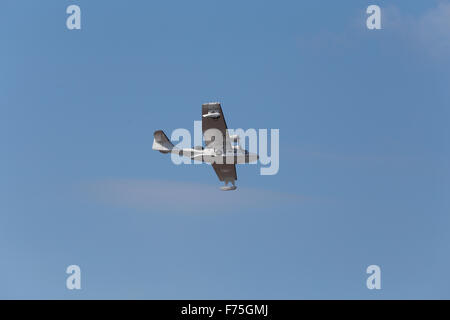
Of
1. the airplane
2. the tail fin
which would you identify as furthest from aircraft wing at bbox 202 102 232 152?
the tail fin

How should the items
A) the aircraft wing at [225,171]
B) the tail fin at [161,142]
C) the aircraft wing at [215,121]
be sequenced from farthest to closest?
the tail fin at [161,142], the aircraft wing at [225,171], the aircraft wing at [215,121]

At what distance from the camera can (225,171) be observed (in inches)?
3688

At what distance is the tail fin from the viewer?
93375mm

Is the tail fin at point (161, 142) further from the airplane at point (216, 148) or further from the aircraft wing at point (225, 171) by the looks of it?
the aircraft wing at point (225, 171)

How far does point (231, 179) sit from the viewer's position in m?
95.0

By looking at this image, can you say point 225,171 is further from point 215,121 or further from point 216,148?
point 215,121

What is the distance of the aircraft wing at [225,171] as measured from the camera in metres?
92.2

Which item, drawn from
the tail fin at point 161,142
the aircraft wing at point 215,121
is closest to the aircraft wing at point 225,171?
the aircraft wing at point 215,121

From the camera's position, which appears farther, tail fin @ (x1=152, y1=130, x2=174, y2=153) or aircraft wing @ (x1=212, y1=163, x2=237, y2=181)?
tail fin @ (x1=152, y1=130, x2=174, y2=153)

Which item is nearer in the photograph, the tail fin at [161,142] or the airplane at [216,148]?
the airplane at [216,148]

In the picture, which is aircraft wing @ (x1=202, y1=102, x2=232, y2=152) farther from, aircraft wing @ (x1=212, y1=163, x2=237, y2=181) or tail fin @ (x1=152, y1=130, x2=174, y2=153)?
tail fin @ (x1=152, y1=130, x2=174, y2=153)
